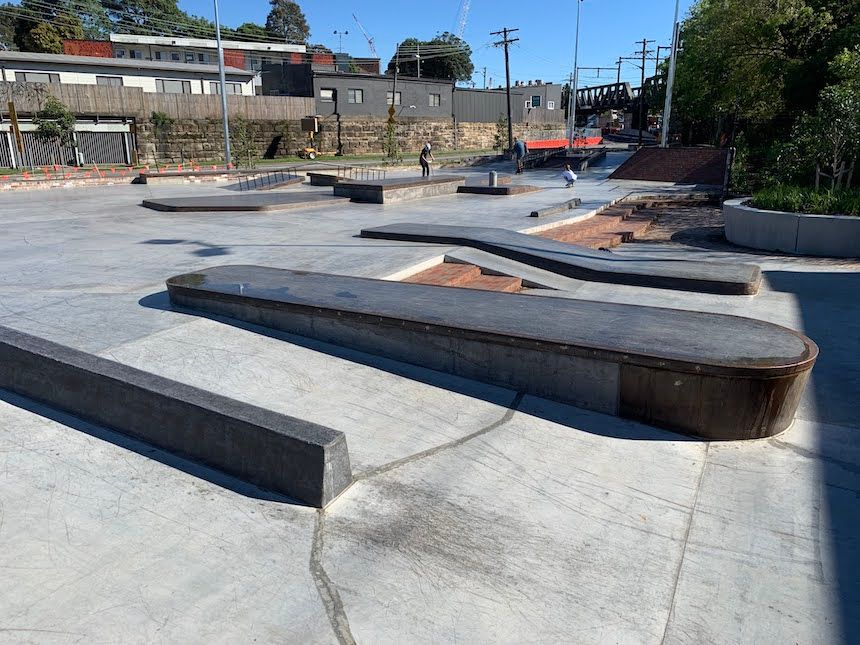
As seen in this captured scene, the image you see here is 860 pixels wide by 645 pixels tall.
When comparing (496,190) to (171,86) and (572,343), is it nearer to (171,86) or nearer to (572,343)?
(572,343)

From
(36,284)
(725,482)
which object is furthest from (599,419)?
(36,284)

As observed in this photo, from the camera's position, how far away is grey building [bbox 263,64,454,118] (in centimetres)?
4778

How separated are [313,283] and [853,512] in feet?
17.2

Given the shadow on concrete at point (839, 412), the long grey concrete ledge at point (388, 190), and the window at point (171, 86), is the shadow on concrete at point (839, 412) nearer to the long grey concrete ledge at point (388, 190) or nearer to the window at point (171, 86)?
the long grey concrete ledge at point (388, 190)

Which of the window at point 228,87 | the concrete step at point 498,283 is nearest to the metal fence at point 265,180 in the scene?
the concrete step at point 498,283

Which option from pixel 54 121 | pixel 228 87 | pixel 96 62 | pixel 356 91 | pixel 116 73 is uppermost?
pixel 96 62

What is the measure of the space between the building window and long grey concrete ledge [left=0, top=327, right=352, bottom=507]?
149ft

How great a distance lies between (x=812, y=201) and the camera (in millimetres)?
11516

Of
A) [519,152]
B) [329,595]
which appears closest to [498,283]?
[329,595]

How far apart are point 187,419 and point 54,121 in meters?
37.3

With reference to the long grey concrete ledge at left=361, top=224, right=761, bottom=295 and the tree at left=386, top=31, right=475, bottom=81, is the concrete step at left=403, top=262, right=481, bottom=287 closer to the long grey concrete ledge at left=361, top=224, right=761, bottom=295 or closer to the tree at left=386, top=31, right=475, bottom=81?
the long grey concrete ledge at left=361, top=224, right=761, bottom=295

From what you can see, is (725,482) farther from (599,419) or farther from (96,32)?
(96,32)

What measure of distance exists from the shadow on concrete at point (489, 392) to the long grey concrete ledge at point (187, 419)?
Result: 1.61 meters

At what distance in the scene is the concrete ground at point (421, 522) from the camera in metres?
2.78
